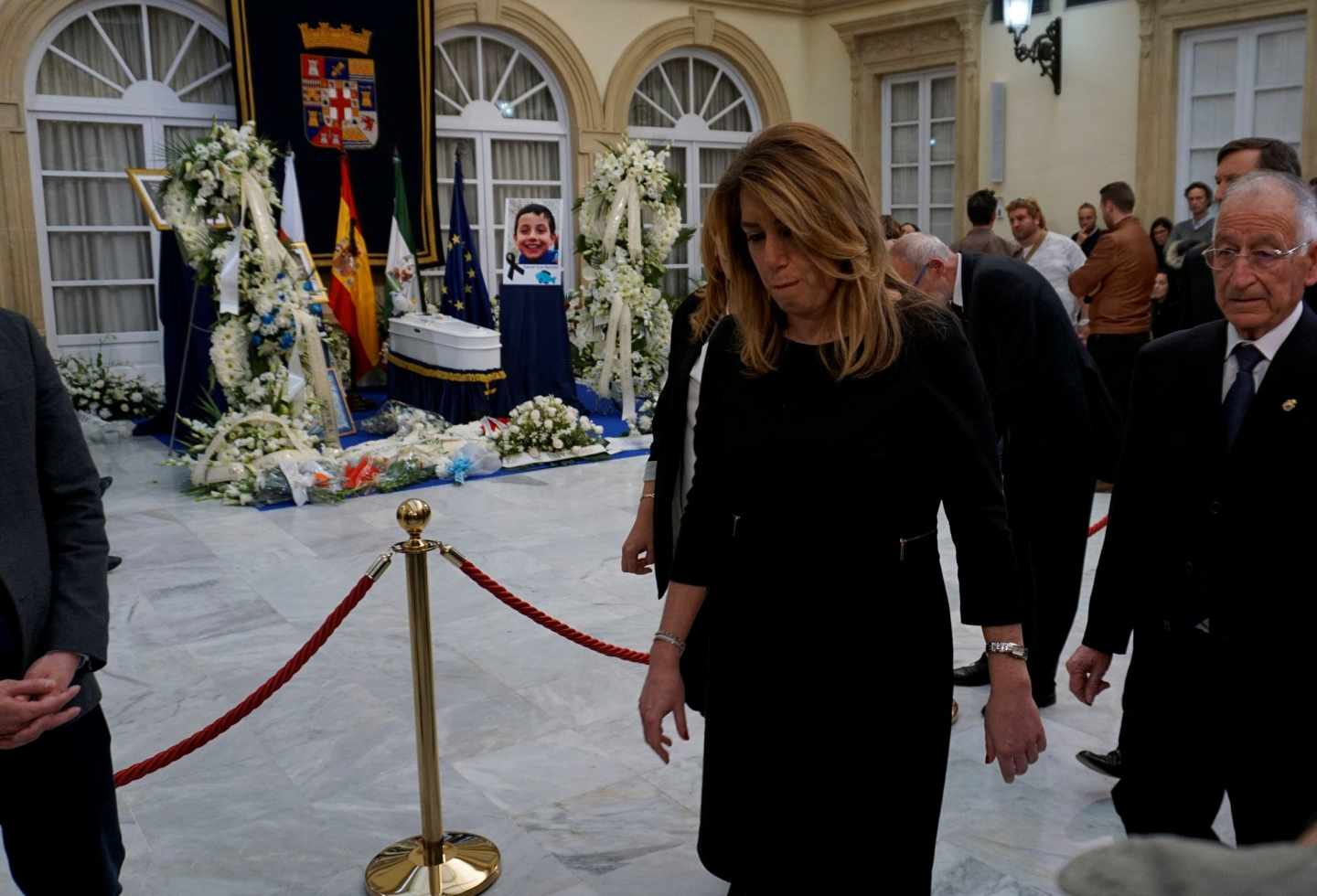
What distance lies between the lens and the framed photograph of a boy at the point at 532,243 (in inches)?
407

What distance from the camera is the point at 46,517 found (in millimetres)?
2123

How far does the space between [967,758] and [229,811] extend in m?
2.21

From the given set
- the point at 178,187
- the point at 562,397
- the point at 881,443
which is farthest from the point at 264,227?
the point at 881,443

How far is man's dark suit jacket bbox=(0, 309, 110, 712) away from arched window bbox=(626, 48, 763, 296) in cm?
1242

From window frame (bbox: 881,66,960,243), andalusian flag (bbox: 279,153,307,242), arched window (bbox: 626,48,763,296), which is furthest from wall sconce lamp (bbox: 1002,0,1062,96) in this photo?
andalusian flag (bbox: 279,153,307,242)

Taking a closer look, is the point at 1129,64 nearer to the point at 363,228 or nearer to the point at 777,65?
the point at 777,65

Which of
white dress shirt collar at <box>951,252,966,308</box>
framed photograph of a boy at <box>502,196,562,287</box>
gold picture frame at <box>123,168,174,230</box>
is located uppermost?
gold picture frame at <box>123,168,174,230</box>

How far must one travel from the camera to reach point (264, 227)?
8.37m

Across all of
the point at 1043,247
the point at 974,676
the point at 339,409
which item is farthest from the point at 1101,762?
the point at 339,409

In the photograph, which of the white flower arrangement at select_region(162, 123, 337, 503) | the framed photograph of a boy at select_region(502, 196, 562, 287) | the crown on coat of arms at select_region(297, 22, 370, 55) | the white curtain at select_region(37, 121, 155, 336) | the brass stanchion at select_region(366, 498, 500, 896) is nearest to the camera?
the brass stanchion at select_region(366, 498, 500, 896)

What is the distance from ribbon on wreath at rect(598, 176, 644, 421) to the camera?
1050 cm

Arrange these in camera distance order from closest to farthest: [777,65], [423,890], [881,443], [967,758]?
[881,443] < [423,890] < [967,758] < [777,65]

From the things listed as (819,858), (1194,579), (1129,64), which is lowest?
(819,858)

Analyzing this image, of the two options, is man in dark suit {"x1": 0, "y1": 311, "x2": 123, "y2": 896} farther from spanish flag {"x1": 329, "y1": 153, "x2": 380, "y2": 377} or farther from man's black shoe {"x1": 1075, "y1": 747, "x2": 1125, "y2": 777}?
spanish flag {"x1": 329, "y1": 153, "x2": 380, "y2": 377}
